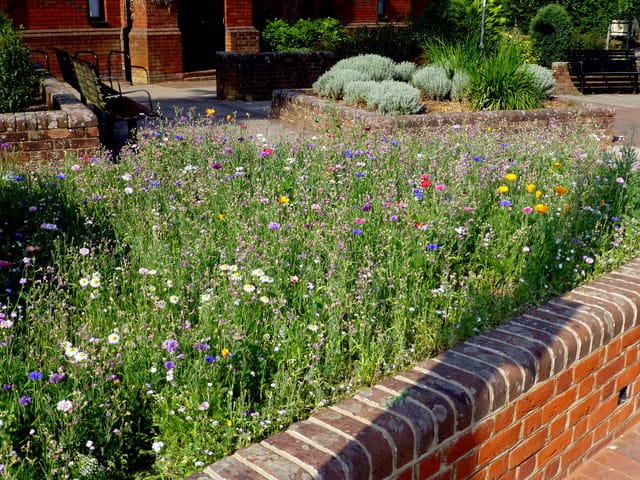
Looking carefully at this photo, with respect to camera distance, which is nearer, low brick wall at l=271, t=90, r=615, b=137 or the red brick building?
low brick wall at l=271, t=90, r=615, b=137

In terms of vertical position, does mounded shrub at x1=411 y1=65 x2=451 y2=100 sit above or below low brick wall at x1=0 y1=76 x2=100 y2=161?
above

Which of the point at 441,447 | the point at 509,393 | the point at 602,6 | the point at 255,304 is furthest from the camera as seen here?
the point at 602,6

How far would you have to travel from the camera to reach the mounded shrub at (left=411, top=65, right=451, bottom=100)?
10.7 meters

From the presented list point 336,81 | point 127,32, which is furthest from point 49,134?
point 127,32

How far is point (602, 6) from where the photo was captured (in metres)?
25.4

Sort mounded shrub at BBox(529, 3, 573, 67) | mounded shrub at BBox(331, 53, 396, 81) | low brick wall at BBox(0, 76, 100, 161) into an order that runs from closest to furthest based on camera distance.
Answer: low brick wall at BBox(0, 76, 100, 161), mounded shrub at BBox(331, 53, 396, 81), mounded shrub at BBox(529, 3, 573, 67)

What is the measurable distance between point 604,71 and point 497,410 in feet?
56.0

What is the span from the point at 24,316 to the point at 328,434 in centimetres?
165

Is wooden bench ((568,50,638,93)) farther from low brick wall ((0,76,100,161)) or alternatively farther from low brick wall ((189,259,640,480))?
low brick wall ((189,259,640,480))

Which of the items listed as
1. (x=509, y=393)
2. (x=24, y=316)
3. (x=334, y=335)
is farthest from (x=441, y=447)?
(x=24, y=316)

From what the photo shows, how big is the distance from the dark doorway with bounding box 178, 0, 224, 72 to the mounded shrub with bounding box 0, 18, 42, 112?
42.5ft

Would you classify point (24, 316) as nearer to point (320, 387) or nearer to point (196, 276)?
point (196, 276)

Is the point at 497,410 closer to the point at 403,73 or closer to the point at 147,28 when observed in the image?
the point at 403,73

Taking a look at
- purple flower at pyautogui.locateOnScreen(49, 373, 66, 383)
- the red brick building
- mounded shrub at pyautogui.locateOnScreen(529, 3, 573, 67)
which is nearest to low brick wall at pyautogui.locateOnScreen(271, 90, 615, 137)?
purple flower at pyautogui.locateOnScreen(49, 373, 66, 383)
